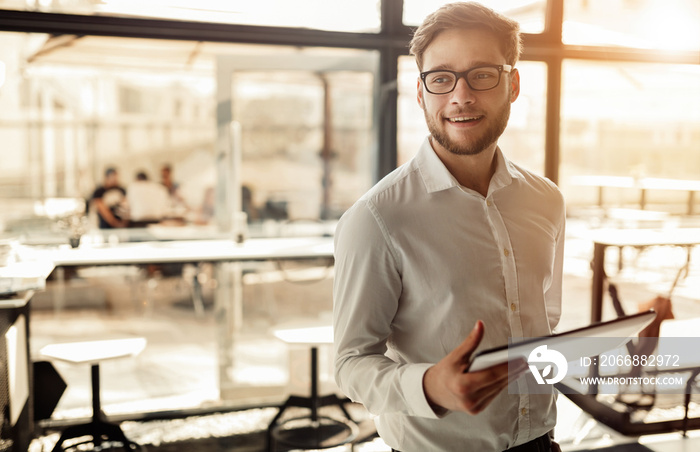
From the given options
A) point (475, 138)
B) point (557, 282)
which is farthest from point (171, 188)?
point (475, 138)

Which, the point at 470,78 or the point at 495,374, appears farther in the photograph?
the point at 470,78

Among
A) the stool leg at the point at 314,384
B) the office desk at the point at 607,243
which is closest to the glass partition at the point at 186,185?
the stool leg at the point at 314,384

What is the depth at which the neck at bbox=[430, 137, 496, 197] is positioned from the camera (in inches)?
50.4

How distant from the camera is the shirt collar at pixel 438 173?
4.01ft

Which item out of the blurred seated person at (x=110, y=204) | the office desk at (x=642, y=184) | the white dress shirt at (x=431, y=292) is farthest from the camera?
the blurred seated person at (x=110, y=204)

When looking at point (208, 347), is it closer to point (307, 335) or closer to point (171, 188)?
point (307, 335)

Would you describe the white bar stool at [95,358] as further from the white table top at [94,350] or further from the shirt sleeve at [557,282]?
the shirt sleeve at [557,282]

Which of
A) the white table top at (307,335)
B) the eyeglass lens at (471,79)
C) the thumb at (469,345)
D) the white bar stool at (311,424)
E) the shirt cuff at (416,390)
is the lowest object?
the white bar stool at (311,424)

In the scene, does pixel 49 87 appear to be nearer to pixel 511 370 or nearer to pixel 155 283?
pixel 155 283

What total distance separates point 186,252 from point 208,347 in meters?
1.29

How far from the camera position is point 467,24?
1.19 meters

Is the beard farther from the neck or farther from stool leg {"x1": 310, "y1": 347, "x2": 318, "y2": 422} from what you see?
stool leg {"x1": 310, "y1": 347, "x2": 318, "y2": 422}

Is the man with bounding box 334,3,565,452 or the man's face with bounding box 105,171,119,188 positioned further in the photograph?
the man's face with bounding box 105,171,119,188

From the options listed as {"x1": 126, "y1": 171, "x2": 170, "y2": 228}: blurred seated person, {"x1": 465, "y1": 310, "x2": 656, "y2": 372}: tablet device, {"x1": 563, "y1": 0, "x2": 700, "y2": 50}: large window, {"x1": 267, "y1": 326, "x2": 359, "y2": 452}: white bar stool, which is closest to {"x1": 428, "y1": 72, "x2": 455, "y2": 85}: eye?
{"x1": 465, "y1": 310, "x2": 656, "y2": 372}: tablet device
